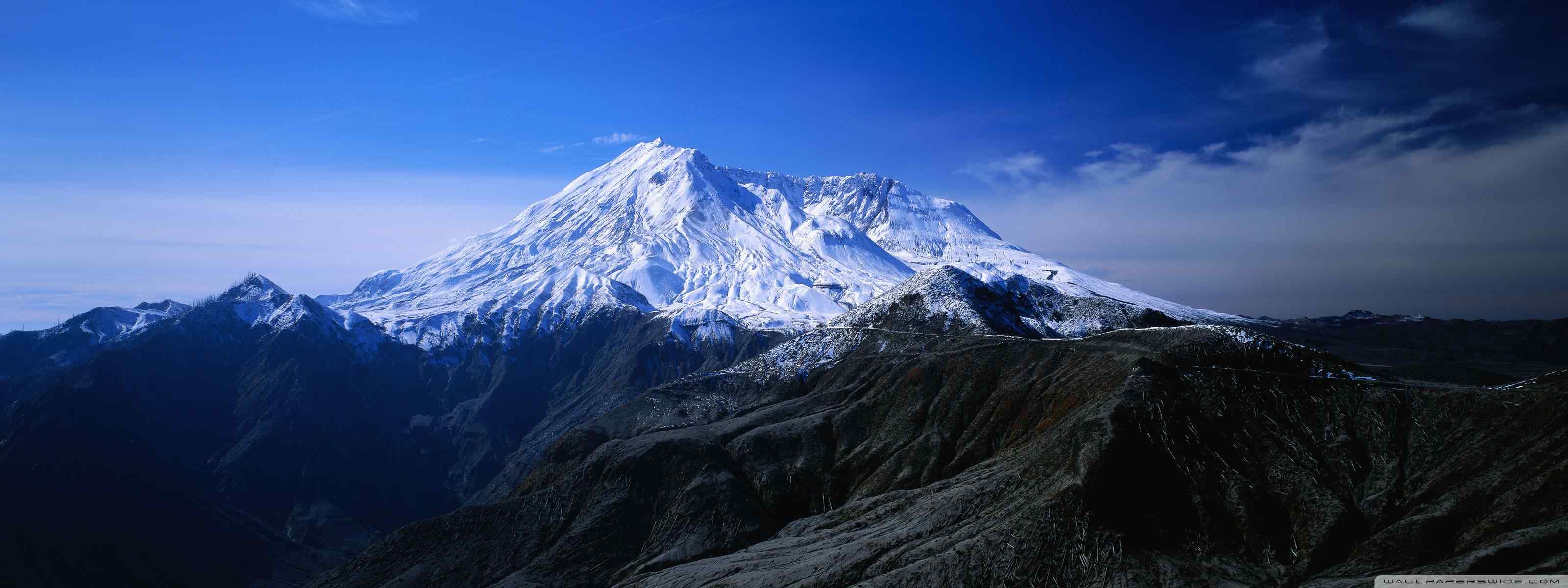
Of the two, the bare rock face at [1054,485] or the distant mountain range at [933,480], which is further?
the distant mountain range at [933,480]

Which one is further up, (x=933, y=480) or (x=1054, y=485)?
(x=1054, y=485)

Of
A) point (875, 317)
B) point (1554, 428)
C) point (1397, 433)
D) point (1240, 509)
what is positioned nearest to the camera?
point (1554, 428)

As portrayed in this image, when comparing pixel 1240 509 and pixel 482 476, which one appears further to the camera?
pixel 482 476

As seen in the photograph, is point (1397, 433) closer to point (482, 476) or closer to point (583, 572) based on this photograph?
point (583, 572)

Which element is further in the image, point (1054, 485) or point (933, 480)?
point (933, 480)

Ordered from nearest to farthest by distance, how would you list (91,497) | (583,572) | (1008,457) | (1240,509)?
(1240,509) → (1008,457) → (583,572) → (91,497)

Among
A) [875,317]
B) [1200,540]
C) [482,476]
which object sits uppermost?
[875,317]

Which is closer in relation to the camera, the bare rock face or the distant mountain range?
the bare rock face

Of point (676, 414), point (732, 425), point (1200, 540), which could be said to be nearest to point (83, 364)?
point (676, 414)
